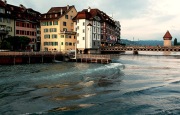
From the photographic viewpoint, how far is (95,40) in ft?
361

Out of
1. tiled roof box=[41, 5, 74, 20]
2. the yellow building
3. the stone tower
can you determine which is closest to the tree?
the yellow building

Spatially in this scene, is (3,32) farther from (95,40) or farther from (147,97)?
(147,97)

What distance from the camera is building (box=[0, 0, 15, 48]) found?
277 feet

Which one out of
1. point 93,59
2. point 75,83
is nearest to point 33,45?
point 93,59

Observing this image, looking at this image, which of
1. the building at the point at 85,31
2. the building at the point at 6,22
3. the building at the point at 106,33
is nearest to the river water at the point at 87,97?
the building at the point at 6,22

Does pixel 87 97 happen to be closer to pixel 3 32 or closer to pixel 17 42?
pixel 3 32

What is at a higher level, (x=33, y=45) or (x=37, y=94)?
(x=33, y=45)

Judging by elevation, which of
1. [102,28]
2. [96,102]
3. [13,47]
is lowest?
[96,102]

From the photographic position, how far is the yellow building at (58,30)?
332 ft

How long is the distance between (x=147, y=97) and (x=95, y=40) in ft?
275

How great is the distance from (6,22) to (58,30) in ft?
68.1

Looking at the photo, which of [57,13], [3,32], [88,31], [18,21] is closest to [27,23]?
[18,21]

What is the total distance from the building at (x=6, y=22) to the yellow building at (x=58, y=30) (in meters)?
15.7

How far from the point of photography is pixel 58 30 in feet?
333
